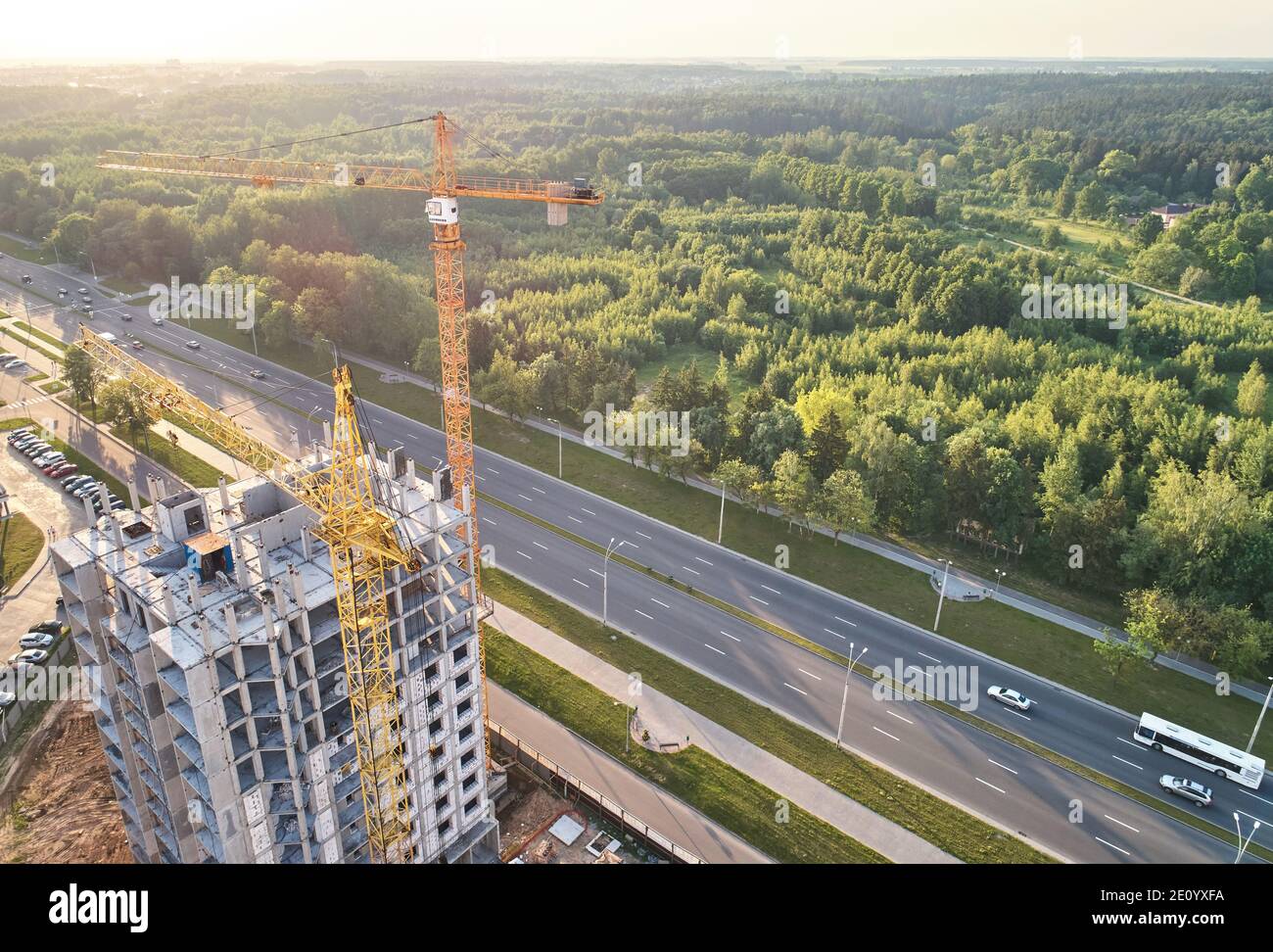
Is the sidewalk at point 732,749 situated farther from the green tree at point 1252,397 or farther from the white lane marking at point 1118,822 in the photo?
the green tree at point 1252,397

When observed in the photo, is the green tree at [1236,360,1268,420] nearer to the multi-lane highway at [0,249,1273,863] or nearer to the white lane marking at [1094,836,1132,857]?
the multi-lane highway at [0,249,1273,863]

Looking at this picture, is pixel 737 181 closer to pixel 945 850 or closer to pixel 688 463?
pixel 688 463

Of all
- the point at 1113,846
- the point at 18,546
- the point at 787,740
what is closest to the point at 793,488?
the point at 787,740

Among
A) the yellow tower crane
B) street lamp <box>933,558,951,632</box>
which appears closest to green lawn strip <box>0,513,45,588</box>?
the yellow tower crane

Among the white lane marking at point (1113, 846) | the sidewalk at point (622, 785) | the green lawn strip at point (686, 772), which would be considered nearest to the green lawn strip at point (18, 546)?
the green lawn strip at point (686, 772)

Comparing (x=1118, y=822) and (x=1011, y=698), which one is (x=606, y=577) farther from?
(x=1118, y=822)

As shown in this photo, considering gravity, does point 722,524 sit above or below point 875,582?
above

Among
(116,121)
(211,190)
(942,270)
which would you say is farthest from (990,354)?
(116,121)
